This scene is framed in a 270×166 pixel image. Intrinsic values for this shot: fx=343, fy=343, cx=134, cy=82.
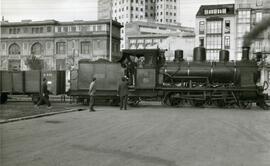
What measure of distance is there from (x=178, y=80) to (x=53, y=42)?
66.6 m

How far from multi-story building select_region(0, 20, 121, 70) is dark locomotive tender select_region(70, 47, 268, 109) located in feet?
193

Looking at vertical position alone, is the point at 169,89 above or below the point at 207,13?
below

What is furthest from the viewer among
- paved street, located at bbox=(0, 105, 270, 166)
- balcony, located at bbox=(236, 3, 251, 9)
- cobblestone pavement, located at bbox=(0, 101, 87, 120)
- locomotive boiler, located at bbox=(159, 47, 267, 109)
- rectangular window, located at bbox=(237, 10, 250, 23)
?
balcony, located at bbox=(236, 3, 251, 9)

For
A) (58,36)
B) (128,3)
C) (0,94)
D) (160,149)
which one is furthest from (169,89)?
(128,3)

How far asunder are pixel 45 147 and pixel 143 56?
1669 centimetres

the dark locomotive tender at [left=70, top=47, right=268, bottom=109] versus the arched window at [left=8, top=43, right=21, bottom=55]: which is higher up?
the arched window at [left=8, top=43, right=21, bottom=55]

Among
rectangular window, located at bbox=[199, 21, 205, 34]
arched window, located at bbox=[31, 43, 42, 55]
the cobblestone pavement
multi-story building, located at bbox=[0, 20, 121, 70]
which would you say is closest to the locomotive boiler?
the cobblestone pavement

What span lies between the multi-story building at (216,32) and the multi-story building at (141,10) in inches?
3114

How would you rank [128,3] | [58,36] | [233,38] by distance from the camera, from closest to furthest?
[233,38] → [58,36] → [128,3]

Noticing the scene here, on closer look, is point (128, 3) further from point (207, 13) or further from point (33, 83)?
point (33, 83)

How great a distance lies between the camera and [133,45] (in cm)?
10419

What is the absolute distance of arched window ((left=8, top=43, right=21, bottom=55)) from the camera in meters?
86.2

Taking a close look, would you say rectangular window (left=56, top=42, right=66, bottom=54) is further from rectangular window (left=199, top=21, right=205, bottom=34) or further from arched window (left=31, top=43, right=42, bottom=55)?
A: rectangular window (left=199, top=21, right=205, bottom=34)

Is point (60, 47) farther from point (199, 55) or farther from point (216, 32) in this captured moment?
point (199, 55)
